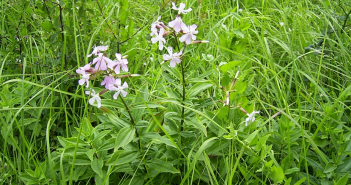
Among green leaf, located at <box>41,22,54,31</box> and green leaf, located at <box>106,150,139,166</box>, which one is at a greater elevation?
green leaf, located at <box>41,22,54,31</box>

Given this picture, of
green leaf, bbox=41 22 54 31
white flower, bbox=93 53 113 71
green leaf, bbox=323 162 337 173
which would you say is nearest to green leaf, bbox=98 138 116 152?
white flower, bbox=93 53 113 71

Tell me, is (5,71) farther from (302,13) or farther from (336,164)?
(302,13)

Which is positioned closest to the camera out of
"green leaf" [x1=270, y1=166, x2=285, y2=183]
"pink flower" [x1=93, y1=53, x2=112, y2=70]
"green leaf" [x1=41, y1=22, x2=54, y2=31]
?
"pink flower" [x1=93, y1=53, x2=112, y2=70]

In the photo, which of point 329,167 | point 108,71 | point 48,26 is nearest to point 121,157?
point 108,71

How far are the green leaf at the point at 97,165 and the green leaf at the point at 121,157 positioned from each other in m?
0.04

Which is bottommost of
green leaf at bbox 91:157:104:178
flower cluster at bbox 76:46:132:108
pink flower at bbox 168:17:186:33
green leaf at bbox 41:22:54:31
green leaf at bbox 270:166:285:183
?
green leaf at bbox 270:166:285:183

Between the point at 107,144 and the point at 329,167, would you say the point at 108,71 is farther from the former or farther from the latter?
the point at 329,167

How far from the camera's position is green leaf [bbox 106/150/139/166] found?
1.03 metres

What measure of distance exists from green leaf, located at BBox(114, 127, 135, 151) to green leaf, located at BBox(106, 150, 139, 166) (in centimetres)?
6

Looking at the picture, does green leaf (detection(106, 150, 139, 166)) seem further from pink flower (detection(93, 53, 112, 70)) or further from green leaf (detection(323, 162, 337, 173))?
green leaf (detection(323, 162, 337, 173))

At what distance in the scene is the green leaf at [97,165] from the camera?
1039mm

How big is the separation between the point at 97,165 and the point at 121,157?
9cm

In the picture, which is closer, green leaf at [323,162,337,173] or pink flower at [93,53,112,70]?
pink flower at [93,53,112,70]

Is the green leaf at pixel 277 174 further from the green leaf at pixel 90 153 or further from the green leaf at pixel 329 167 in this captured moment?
the green leaf at pixel 90 153
